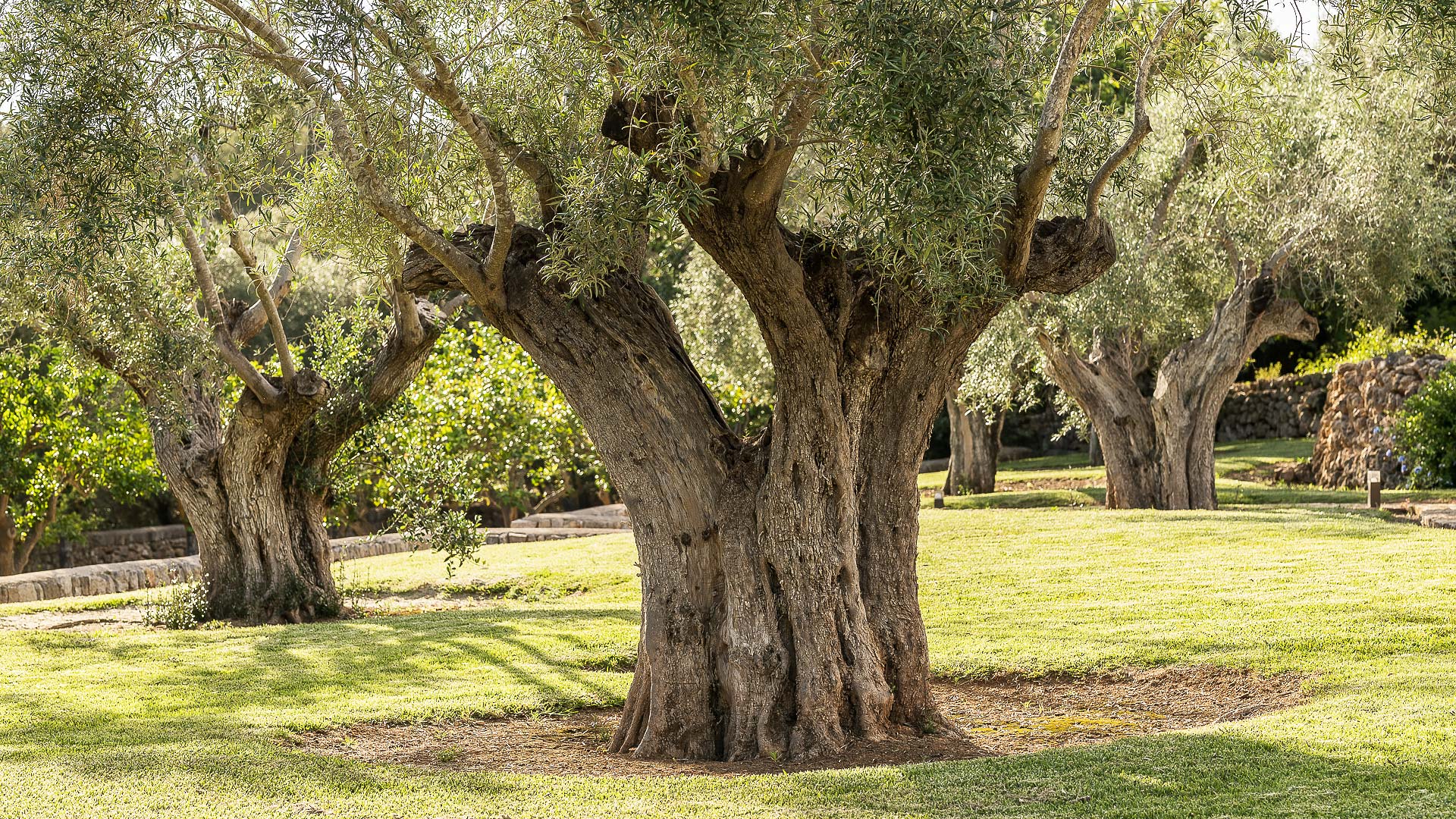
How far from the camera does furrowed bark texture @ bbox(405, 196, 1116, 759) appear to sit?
692 cm

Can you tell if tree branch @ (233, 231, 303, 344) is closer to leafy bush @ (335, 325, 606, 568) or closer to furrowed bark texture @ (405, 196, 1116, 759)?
furrowed bark texture @ (405, 196, 1116, 759)

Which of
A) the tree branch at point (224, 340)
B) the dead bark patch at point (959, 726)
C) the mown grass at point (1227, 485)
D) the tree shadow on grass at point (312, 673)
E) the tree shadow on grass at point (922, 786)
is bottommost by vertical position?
the dead bark patch at point (959, 726)

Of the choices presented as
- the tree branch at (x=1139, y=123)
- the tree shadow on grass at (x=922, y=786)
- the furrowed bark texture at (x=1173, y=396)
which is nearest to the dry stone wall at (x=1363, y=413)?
the furrowed bark texture at (x=1173, y=396)

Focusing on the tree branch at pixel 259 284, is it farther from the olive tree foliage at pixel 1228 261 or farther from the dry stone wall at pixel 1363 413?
the dry stone wall at pixel 1363 413

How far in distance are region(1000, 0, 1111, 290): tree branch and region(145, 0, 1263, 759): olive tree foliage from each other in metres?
0.01

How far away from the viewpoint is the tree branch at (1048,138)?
6.12 meters

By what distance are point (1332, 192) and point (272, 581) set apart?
12066mm

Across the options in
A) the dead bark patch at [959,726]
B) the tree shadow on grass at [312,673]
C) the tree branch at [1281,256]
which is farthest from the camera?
the tree branch at [1281,256]

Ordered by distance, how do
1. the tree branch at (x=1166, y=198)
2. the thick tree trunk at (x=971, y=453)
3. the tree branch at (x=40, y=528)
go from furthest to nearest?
the thick tree trunk at (x=971, y=453), the tree branch at (x=40, y=528), the tree branch at (x=1166, y=198)

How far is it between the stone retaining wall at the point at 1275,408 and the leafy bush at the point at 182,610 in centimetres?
2237

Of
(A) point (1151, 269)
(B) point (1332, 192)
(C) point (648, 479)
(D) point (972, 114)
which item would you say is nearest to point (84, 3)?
(C) point (648, 479)

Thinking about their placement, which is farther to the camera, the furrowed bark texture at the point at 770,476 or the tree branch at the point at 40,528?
the tree branch at the point at 40,528

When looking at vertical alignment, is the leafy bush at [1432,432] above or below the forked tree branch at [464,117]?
below

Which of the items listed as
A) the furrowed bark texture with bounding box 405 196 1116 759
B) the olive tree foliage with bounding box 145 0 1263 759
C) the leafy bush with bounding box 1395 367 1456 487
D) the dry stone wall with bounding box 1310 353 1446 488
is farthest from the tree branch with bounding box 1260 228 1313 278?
the furrowed bark texture with bounding box 405 196 1116 759
